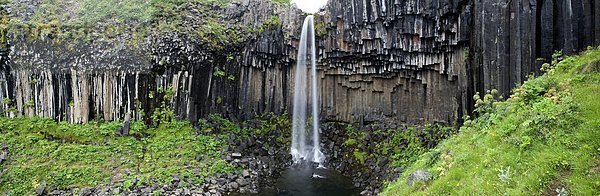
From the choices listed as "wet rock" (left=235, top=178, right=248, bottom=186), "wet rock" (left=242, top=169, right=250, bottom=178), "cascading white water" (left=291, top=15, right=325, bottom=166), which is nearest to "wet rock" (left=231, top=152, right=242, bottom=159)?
"wet rock" (left=242, top=169, right=250, bottom=178)

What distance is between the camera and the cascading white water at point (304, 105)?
25562mm

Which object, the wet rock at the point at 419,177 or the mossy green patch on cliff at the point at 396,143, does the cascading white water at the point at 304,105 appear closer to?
the mossy green patch on cliff at the point at 396,143

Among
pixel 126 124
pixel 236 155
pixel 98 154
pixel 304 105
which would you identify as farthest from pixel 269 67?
pixel 98 154

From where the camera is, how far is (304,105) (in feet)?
90.2

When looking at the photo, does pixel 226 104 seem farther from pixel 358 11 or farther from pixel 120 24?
pixel 358 11

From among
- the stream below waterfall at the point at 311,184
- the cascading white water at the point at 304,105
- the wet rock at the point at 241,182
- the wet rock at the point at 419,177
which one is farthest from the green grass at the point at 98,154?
the wet rock at the point at 419,177

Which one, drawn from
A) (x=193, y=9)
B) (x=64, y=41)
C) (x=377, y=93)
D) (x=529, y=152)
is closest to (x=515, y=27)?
(x=529, y=152)

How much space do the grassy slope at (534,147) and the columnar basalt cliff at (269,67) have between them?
225 inches

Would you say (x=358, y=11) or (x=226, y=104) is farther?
(x=226, y=104)

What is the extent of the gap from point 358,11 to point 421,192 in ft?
49.7

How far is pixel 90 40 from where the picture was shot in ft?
78.5

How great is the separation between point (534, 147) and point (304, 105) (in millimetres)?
19223

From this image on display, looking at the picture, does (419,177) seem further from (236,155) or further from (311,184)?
(236,155)

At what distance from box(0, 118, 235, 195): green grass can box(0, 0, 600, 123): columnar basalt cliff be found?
3.47 feet
